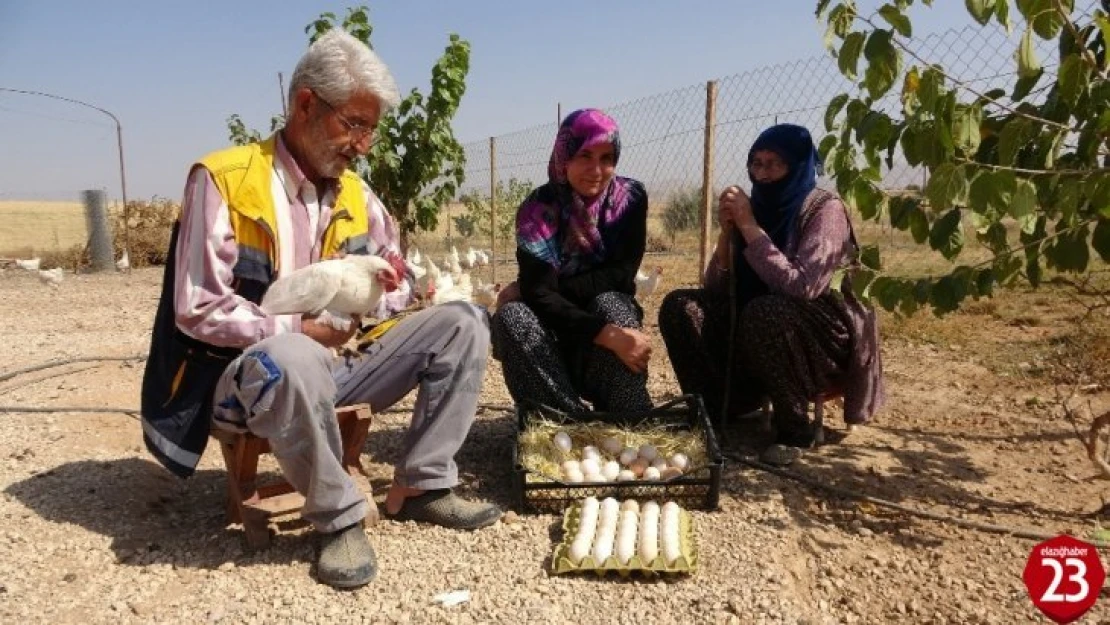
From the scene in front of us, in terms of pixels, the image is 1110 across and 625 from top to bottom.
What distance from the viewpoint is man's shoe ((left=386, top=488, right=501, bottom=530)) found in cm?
276

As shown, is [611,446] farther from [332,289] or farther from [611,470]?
[332,289]

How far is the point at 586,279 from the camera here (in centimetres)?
342

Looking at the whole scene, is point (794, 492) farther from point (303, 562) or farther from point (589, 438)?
point (303, 562)

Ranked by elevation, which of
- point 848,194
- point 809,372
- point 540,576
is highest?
point 848,194

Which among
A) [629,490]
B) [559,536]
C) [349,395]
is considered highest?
[349,395]

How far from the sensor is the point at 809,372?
3359mm

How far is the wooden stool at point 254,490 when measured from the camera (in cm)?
261

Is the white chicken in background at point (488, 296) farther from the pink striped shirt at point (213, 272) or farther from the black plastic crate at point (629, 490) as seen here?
the pink striped shirt at point (213, 272)

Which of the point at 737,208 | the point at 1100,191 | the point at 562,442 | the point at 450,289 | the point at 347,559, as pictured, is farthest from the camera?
the point at 450,289

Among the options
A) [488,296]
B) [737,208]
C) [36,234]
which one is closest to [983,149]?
[737,208]

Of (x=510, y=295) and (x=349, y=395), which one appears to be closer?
(x=349, y=395)

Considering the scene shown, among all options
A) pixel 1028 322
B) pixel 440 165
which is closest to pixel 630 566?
pixel 1028 322

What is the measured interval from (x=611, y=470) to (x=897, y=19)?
1759mm

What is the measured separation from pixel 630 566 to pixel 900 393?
103 inches
